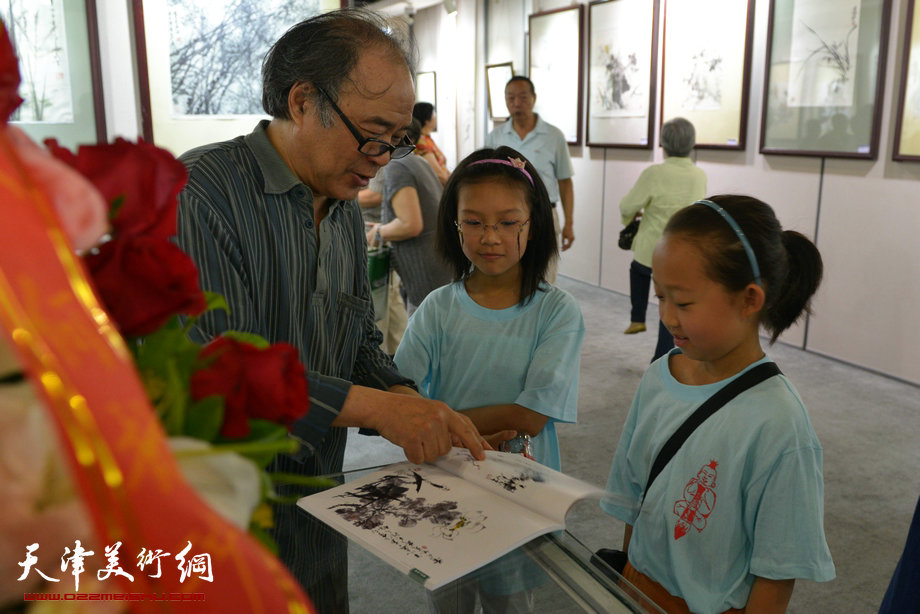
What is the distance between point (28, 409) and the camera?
0.29 meters

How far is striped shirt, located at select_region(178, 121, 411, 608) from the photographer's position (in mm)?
1212

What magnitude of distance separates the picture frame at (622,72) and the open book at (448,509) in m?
5.93

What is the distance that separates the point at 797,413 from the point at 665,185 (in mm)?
3625

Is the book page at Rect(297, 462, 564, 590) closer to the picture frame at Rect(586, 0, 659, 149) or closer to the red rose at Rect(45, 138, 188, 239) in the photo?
the red rose at Rect(45, 138, 188, 239)

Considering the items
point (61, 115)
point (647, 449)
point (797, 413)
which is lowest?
point (647, 449)

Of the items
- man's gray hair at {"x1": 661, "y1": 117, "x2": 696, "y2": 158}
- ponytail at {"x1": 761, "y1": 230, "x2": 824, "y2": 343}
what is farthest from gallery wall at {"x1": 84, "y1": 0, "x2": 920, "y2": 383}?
ponytail at {"x1": 761, "y1": 230, "x2": 824, "y2": 343}

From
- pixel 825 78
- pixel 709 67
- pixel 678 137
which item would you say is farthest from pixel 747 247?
pixel 709 67

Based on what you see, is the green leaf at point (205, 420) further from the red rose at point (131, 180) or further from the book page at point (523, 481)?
the book page at point (523, 481)

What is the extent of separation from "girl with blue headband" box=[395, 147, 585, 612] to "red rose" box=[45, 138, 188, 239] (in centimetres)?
141

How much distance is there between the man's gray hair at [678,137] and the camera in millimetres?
4777

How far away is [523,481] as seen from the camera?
1.24 meters

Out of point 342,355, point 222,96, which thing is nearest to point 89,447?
point 342,355

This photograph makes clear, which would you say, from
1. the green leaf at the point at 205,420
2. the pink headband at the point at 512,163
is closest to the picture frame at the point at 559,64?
the pink headband at the point at 512,163

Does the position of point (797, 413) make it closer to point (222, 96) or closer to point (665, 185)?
point (222, 96)
